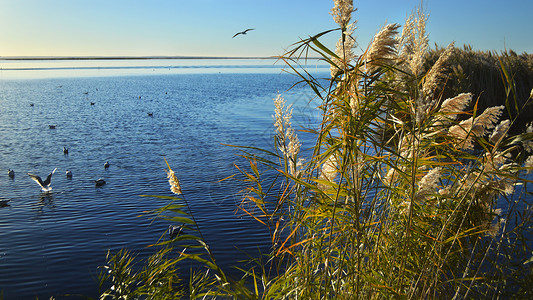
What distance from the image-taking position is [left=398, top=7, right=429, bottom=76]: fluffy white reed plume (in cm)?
266

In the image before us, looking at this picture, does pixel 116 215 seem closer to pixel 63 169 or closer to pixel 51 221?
pixel 51 221

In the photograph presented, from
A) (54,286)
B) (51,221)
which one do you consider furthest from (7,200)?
(54,286)

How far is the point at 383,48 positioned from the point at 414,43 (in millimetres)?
312

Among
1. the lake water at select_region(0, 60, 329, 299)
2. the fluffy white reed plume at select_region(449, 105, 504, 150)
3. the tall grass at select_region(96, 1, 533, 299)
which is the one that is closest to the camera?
the tall grass at select_region(96, 1, 533, 299)

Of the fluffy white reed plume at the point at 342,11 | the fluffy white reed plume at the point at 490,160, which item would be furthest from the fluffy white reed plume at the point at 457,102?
the fluffy white reed plume at the point at 342,11

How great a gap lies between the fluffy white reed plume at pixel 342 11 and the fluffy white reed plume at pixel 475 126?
1047mm

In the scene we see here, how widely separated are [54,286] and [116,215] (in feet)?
10.5

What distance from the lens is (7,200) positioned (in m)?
11.3

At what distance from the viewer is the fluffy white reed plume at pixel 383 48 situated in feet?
8.62

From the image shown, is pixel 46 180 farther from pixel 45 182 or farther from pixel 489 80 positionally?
pixel 489 80

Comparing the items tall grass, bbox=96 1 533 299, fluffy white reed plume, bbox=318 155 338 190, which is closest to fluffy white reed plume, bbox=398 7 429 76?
tall grass, bbox=96 1 533 299

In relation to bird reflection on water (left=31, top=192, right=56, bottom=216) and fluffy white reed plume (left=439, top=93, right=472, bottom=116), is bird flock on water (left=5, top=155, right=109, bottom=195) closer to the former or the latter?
bird reflection on water (left=31, top=192, right=56, bottom=216)

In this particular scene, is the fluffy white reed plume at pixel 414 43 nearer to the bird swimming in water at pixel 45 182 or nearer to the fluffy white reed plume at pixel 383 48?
the fluffy white reed plume at pixel 383 48

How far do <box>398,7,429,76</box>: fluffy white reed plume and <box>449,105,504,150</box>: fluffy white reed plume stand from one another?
528mm
